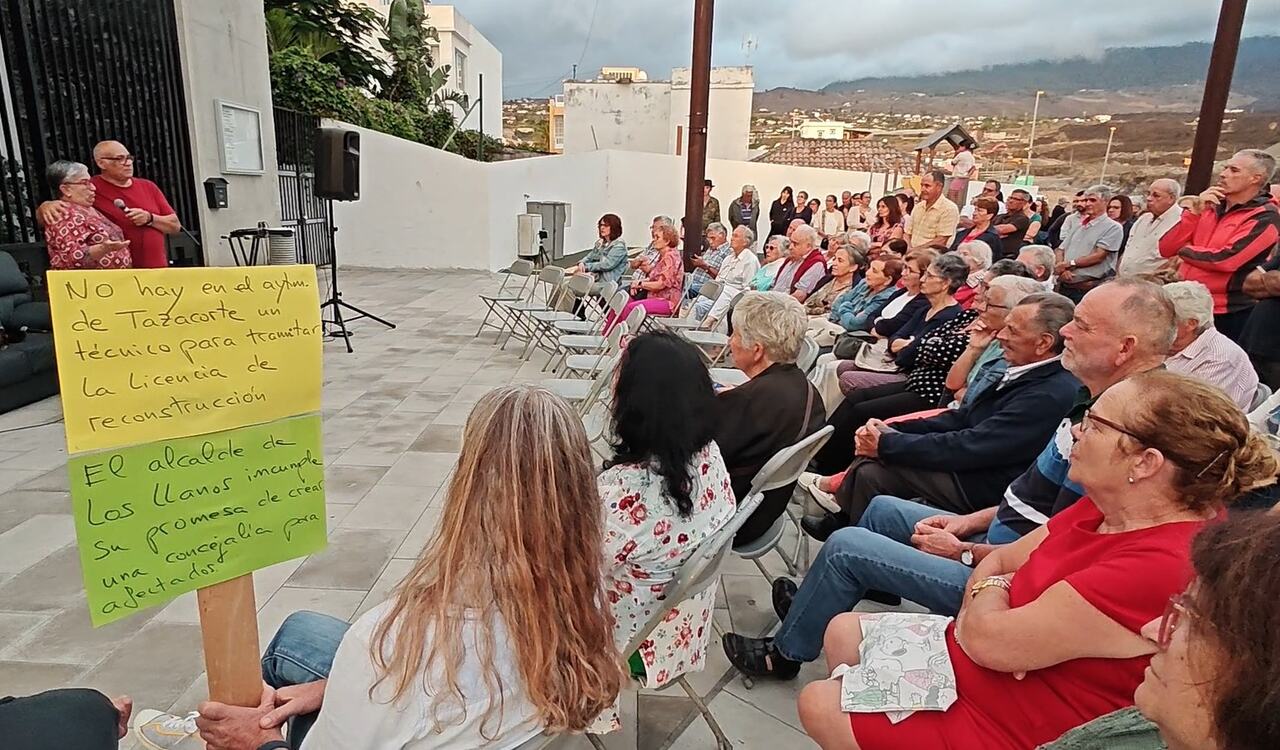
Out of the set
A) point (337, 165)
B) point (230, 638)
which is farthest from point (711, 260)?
point (230, 638)

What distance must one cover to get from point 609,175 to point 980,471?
1222 centimetres

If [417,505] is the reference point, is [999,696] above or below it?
above

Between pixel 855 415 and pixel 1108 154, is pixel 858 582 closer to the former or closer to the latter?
pixel 855 415

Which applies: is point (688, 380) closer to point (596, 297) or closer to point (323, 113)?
point (596, 297)

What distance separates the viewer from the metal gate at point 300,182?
9.81 meters

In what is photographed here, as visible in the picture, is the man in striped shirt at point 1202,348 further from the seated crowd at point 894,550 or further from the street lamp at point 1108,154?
the street lamp at point 1108,154

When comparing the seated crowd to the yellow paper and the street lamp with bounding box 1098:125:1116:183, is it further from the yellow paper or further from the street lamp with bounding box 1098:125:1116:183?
the street lamp with bounding box 1098:125:1116:183

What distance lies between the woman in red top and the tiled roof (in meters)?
16.9

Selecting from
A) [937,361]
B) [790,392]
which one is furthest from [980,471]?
[937,361]

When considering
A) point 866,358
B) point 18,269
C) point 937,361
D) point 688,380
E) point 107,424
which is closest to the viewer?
point 107,424

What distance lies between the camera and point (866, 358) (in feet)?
13.3

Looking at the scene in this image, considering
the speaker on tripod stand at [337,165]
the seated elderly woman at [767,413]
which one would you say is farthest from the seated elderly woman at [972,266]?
the speaker on tripod stand at [337,165]

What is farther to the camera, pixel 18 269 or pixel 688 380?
pixel 18 269

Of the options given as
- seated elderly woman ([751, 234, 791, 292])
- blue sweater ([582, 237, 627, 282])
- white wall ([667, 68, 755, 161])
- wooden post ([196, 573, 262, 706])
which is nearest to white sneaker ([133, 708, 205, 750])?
wooden post ([196, 573, 262, 706])
